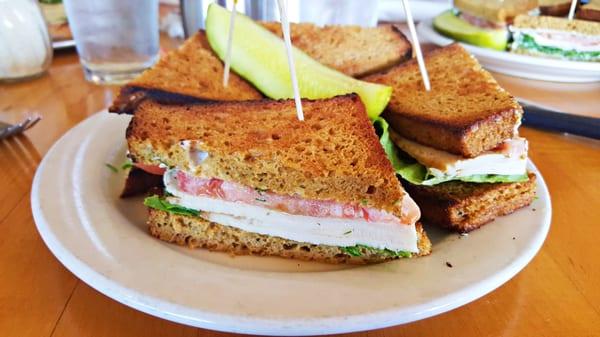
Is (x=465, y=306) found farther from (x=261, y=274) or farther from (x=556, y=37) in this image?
(x=556, y=37)

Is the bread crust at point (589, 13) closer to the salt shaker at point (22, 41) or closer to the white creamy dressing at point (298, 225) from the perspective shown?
the white creamy dressing at point (298, 225)

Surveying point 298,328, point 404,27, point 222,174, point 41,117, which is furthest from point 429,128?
point 404,27

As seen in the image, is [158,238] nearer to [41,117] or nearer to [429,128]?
[429,128]

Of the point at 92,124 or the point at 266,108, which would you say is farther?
the point at 92,124

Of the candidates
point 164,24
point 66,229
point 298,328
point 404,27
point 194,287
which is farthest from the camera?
point 404,27

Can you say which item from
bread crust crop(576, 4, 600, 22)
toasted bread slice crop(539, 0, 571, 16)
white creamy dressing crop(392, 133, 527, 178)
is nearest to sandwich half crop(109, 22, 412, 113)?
white creamy dressing crop(392, 133, 527, 178)
